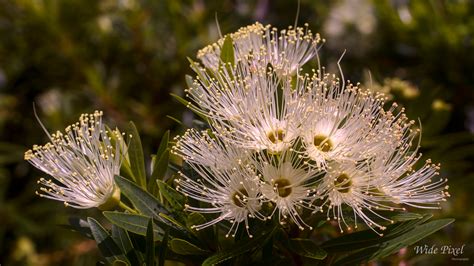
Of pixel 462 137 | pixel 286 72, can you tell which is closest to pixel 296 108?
pixel 286 72

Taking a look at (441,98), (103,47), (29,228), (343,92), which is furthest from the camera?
(103,47)

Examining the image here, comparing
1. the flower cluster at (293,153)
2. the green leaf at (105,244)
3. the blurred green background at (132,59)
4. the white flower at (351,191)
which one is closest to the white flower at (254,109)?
the flower cluster at (293,153)

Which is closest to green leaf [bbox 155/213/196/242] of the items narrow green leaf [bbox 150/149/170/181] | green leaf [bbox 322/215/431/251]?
narrow green leaf [bbox 150/149/170/181]

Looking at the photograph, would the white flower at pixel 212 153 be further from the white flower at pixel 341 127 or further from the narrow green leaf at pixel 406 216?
the narrow green leaf at pixel 406 216

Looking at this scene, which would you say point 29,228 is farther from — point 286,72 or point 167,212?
point 286,72

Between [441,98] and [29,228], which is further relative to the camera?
[29,228]

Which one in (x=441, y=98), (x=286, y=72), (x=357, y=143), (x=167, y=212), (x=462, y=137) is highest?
(x=441, y=98)

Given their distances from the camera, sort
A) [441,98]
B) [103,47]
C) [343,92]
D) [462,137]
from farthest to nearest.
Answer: [103,47], [441,98], [462,137], [343,92]

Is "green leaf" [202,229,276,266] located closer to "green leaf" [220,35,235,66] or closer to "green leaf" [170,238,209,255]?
"green leaf" [170,238,209,255]
